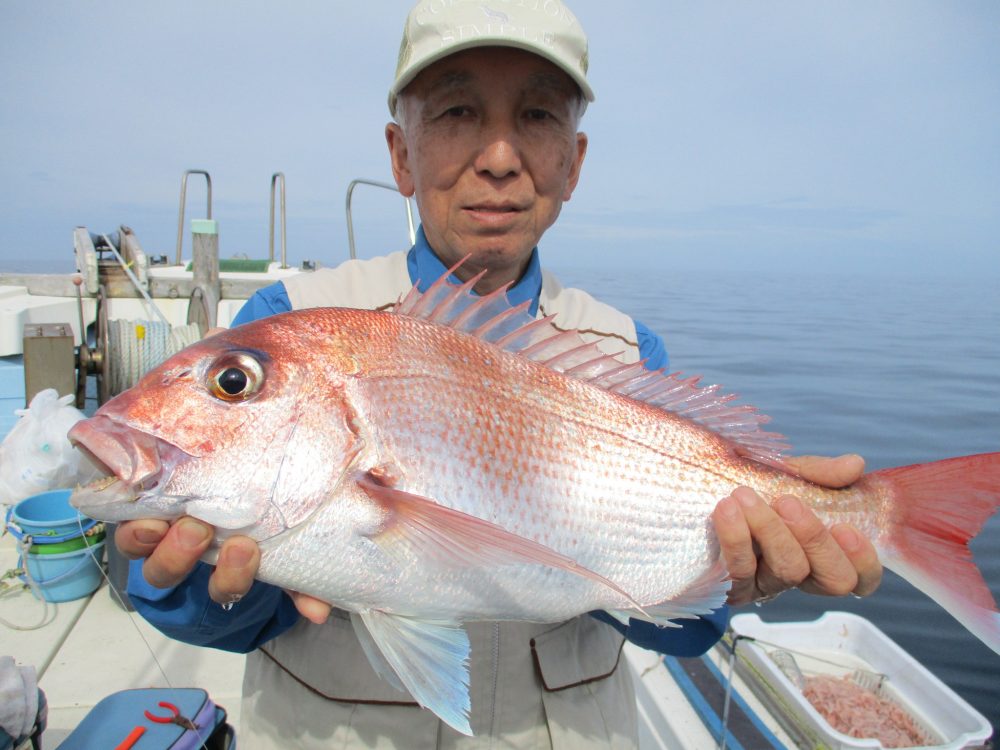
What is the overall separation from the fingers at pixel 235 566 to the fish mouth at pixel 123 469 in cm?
12

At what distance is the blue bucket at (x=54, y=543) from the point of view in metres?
3.86

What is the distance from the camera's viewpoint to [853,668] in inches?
142

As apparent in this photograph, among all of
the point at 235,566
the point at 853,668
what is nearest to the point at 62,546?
the point at 235,566

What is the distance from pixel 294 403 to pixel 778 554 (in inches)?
46.1

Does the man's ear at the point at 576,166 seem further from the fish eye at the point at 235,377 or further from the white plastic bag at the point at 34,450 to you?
the white plastic bag at the point at 34,450


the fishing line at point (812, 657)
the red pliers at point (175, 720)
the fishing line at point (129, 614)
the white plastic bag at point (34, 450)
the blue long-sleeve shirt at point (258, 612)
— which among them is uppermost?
the blue long-sleeve shirt at point (258, 612)

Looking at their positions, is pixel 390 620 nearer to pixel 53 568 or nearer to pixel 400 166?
pixel 400 166

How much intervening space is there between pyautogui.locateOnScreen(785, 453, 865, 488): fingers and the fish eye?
1301 mm

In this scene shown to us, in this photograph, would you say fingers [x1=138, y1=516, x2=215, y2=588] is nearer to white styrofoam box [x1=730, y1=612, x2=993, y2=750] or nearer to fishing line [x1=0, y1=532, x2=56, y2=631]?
white styrofoam box [x1=730, y1=612, x2=993, y2=750]

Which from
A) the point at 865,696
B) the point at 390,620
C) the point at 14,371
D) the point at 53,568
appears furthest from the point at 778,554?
the point at 14,371

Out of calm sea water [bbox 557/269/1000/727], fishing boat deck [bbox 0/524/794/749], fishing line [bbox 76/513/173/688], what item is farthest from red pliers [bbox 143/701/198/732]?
calm sea water [bbox 557/269/1000/727]

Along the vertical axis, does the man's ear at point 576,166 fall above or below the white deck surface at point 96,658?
above

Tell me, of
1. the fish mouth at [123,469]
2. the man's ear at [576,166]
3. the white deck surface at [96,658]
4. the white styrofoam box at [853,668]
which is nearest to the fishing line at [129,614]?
the white deck surface at [96,658]

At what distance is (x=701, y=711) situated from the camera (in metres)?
3.16
